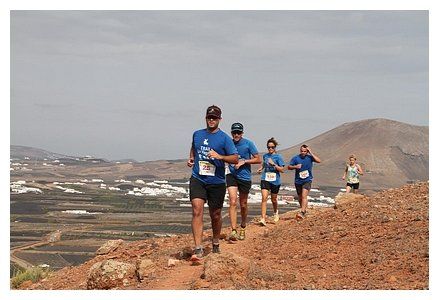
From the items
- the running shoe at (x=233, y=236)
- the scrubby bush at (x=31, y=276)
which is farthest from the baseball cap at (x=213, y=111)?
the scrubby bush at (x=31, y=276)

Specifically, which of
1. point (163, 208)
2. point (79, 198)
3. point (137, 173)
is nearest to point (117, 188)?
point (79, 198)

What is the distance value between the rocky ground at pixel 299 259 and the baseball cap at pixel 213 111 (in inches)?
80.9

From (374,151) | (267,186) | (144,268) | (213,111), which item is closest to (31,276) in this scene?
(144,268)

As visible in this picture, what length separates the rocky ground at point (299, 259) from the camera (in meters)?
7.55

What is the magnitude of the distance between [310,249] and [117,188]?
413ft

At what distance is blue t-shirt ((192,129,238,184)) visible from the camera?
8.59 meters

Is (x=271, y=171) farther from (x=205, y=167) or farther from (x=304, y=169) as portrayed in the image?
(x=205, y=167)

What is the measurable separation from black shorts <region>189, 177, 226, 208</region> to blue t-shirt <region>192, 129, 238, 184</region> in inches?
2.8

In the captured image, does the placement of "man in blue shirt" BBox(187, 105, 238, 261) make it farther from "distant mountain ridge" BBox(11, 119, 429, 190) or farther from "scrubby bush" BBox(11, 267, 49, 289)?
"distant mountain ridge" BBox(11, 119, 429, 190)

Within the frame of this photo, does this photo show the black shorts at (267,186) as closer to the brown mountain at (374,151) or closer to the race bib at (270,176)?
the race bib at (270,176)

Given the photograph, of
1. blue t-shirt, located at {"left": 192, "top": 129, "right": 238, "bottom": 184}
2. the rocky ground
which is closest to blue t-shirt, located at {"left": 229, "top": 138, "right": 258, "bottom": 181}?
the rocky ground

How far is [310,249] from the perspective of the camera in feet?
33.6

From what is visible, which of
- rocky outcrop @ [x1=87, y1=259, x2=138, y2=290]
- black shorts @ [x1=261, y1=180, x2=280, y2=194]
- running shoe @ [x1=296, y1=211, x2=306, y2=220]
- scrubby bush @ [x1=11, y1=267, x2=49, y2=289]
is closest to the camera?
rocky outcrop @ [x1=87, y1=259, x2=138, y2=290]

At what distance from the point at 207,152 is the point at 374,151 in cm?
16225
